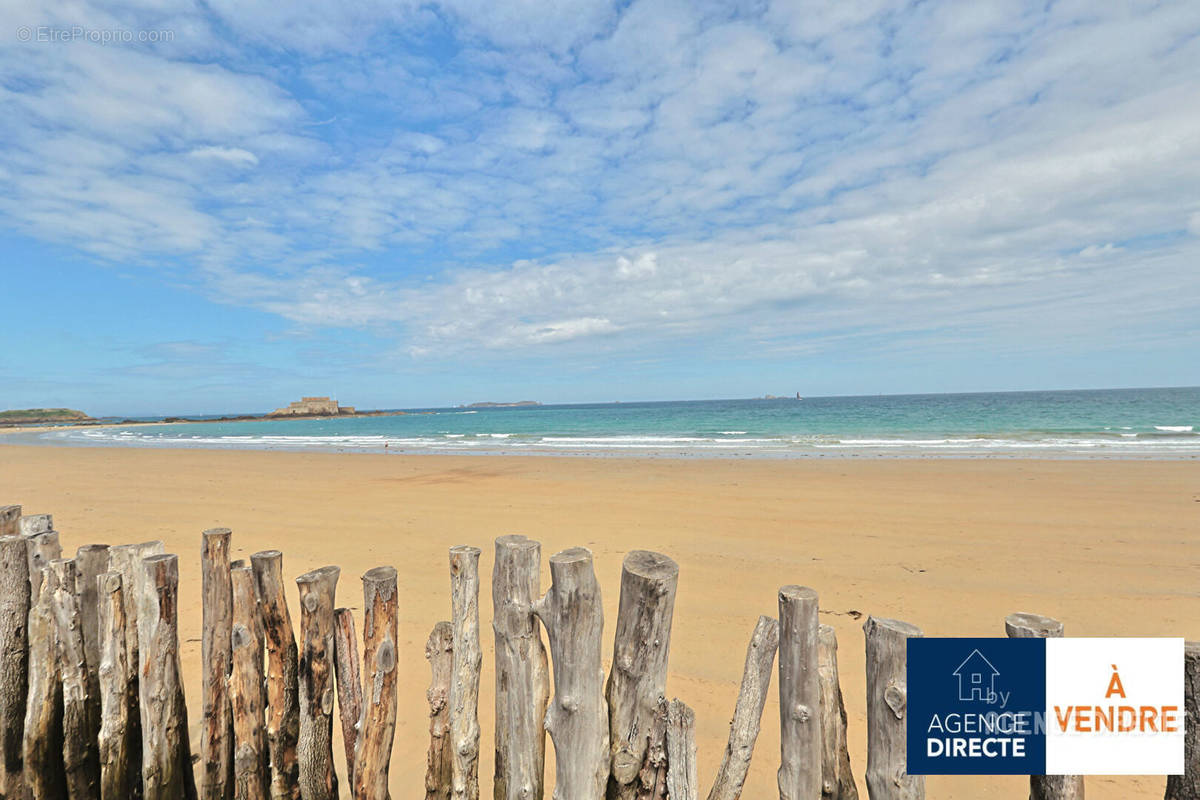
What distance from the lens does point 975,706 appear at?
2070mm

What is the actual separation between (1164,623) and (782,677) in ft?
16.5

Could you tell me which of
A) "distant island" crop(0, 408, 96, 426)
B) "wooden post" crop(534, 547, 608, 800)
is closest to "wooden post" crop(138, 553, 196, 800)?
"wooden post" crop(534, 547, 608, 800)

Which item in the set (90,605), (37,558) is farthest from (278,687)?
(37,558)

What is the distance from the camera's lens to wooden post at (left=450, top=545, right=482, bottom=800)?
7.75ft

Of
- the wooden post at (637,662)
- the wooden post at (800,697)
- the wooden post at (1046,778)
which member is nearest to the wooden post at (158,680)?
the wooden post at (637,662)

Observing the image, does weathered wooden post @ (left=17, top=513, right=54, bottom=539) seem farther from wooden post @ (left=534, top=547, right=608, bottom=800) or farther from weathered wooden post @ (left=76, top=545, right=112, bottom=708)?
wooden post @ (left=534, top=547, right=608, bottom=800)

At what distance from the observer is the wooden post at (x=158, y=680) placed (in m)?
2.59

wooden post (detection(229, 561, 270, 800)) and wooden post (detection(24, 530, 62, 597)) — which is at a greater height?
wooden post (detection(24, 530, 62, 597))

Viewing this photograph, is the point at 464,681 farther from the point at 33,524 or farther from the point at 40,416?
the point at 40,416

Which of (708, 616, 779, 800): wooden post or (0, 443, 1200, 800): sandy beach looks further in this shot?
(0, 443, 1200, 800): sandy beach

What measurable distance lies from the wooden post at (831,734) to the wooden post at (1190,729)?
97 cm

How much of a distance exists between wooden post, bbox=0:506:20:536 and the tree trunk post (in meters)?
1.25

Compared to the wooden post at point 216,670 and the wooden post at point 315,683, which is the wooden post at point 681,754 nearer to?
the wooden post at point 315,683

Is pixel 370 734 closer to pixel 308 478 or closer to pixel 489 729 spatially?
pixel 489 729
